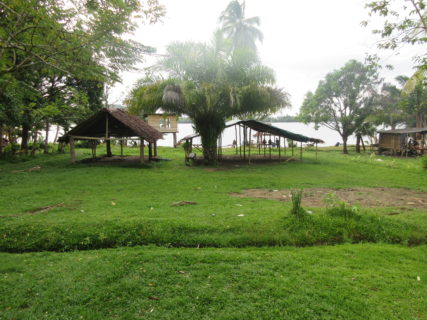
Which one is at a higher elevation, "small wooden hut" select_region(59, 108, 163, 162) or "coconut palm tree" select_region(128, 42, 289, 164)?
"coconut palm tree" select_region(128, 42, 289, 164)

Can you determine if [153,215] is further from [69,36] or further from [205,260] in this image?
[69,36]

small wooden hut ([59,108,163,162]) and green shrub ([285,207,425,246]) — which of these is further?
small wooden hut ([59,108,163,162])

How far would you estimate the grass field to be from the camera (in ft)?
10.8

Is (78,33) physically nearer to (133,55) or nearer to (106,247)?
(133,55)

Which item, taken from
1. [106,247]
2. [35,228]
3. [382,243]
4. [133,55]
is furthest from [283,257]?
[133,55]

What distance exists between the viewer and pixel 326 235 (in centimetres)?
551

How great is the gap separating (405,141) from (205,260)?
93.1 ft

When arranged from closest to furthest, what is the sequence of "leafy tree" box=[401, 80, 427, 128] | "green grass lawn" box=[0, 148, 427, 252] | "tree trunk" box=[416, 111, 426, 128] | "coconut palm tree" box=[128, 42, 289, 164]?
1. "green grass lawn" box=[0, 148, 427, 252]
2. "coconut palm tree" box=[128, 42, 289, 164]
3. "leafy tree" box=[401, 80, 427, 128]
4. "tree trunk" box=[416, 111, 426, 128]

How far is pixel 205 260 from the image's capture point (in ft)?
14.3

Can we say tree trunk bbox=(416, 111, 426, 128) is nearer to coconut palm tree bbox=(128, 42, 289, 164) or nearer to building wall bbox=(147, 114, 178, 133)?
coconut palm tree bbox=(128, 42, 289, 164)

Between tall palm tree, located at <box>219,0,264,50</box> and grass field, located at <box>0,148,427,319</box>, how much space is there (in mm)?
29776

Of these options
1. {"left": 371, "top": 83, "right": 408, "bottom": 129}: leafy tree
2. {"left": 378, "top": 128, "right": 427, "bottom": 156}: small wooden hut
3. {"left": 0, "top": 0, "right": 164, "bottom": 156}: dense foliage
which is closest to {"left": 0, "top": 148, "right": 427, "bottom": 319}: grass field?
{"left": 0, "top": 0, "right": 164, "bottom": 156}: dense foliage

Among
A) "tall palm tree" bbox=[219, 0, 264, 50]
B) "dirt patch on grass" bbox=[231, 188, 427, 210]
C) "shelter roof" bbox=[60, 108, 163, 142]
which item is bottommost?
"dirt patch on grass" bbox=[231, 188, 427, 210]

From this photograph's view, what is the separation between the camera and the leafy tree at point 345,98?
28.3 m
